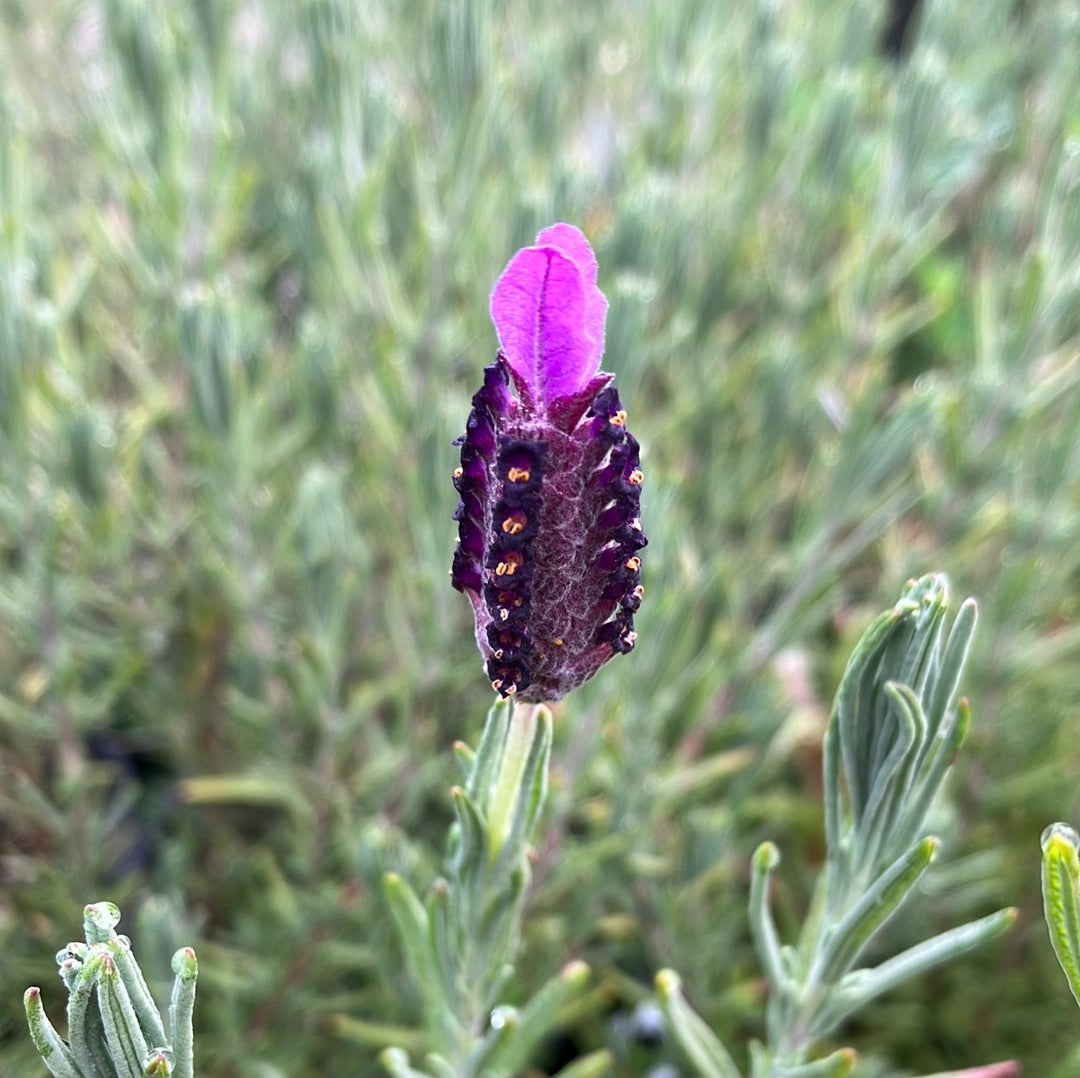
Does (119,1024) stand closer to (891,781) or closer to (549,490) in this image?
(549,490)

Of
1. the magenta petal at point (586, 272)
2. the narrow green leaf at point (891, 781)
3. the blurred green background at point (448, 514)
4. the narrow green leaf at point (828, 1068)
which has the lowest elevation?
the narrow green leaf at point (828, 1068)

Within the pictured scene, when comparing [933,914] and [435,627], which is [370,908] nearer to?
[435,627]

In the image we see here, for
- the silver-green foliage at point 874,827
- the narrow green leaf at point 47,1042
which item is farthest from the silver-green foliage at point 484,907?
the narrow green leaf at point 47,1042

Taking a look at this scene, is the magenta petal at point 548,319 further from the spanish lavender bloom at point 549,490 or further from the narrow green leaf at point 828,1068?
the narrow green leaf at point 828,1068

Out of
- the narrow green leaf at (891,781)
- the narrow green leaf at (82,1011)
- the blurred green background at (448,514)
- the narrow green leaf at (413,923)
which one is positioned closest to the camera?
the narrow green leaf at (82,1011)

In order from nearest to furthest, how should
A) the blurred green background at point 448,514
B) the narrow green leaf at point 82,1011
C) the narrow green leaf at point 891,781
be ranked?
1. the narrow green leaf at point 82,1011
2. the narrow green leaf at point 891,781
3. the blurred green background at point 448,514

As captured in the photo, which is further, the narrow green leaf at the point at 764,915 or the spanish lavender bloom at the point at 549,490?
the narrow green leaf at the point at 764,915

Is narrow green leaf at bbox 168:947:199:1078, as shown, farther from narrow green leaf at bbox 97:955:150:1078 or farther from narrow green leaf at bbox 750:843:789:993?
narrow green leaf at bbox 750:843:789:993
